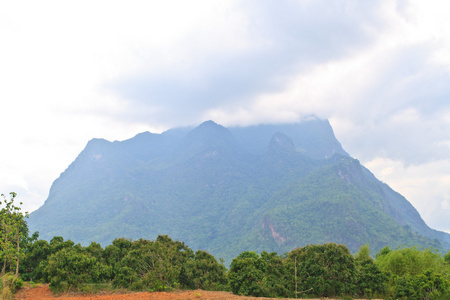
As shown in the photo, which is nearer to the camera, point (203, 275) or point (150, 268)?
point (150, 268)

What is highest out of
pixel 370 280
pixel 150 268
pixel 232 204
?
pixel 232 204

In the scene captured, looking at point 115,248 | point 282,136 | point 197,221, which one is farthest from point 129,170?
point 115,248

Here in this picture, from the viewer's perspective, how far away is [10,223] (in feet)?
65.5

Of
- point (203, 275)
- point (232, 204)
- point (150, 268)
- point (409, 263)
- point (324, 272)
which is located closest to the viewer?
point (324, 272)

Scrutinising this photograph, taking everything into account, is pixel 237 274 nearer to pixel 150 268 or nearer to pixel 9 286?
pixel 150 268

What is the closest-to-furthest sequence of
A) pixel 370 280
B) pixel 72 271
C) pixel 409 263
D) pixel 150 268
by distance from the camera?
pixel 72 271 → pixel 150 268 → pixel 370 280 → pixel 409 263

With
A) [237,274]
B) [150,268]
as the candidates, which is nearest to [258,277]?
[237,274]

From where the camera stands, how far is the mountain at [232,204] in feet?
342

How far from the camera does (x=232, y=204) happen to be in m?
153

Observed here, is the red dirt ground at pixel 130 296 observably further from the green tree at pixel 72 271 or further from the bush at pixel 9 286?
the green tree at pixel 72 271

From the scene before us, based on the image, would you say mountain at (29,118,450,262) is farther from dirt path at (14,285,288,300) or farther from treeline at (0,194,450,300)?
dirt path at (14,285,288,300)

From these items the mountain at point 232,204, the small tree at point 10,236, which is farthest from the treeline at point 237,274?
the mountain at point 232,204

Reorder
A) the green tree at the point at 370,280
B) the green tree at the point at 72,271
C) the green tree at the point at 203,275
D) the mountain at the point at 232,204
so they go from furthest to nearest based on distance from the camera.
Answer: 1. the mountain at the point at 232,204
2. the green tree at the point at 203,275
3. the green tree at the point at 370,280
4. the green tree at the point at 72,271

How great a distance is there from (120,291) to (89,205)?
489ft
